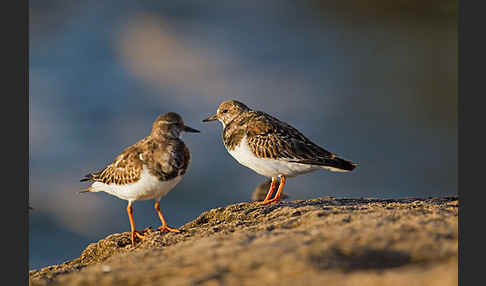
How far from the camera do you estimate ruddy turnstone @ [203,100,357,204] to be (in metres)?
8.15

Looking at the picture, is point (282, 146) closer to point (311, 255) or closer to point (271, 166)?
point (271, 166)

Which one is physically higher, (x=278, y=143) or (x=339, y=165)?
(x=278, y=143)

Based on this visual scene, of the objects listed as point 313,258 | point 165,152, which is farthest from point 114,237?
point 313,258

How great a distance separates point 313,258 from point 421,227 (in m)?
1.18

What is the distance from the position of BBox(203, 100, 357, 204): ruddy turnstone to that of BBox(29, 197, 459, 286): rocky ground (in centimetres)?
180

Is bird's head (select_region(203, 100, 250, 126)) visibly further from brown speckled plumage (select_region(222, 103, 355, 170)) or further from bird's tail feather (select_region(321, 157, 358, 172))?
bird's tail feather (select_region(321, 157, 358, 172))

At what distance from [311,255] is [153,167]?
9.98ft

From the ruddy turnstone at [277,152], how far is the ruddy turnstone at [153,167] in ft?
3.62

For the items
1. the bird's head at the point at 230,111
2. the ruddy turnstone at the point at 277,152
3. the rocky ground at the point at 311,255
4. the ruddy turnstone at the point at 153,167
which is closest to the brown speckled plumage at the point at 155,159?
the ruddy turnstone at the point at 153,167

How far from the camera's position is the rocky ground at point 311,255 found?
4.28m

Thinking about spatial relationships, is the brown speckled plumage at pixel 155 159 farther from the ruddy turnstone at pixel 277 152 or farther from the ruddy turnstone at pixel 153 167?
the ruddy turnstone at pixel 277 152

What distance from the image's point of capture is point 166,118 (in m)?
7.61

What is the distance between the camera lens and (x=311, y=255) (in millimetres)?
4637

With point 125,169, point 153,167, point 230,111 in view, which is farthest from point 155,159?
point 230,111
